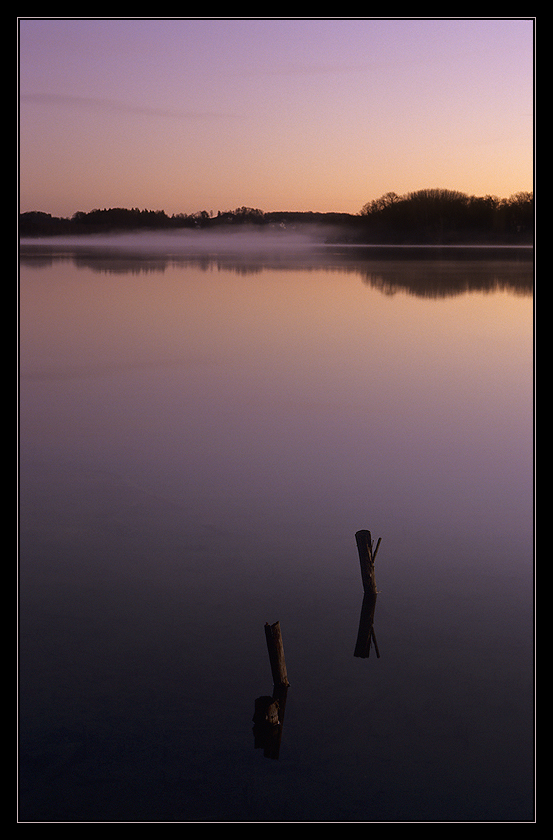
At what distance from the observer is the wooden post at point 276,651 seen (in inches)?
372

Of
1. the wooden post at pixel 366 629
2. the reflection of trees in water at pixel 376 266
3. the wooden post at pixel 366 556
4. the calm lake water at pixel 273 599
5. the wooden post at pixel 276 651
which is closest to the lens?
the wooden post at pixel 276 651

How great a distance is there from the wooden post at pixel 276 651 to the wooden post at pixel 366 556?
6.95ft

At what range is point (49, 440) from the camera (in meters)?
29.4

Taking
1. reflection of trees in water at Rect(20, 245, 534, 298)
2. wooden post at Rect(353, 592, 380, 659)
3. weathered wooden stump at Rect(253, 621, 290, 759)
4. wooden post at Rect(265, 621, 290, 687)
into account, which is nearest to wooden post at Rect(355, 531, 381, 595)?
wooden post at Rect(353, 592, 380, 659)

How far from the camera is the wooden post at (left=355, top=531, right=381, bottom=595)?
11398 millimetres

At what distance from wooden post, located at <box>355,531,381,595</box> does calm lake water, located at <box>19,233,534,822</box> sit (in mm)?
1244

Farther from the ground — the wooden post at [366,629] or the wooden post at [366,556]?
the wooden post at [366,556]

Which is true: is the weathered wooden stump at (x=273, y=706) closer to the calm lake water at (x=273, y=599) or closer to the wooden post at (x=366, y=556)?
the calm lake water at (x=273, y=599)

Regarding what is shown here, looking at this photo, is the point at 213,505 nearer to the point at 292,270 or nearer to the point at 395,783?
the point at 395,783

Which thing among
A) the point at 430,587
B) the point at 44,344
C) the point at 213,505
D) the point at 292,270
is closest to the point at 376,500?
the point at 213,505

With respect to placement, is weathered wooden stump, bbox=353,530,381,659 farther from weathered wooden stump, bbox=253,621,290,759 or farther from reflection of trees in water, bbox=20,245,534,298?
reflection of trees in water, bbox=20,245,534,298

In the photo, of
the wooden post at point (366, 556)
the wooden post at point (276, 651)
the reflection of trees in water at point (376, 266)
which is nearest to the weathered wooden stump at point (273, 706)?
the wooden post at point (276, 651)

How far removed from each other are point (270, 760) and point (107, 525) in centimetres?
952

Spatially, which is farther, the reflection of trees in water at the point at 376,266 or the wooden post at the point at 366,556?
the reflection of trees in water at the point at 376,266
